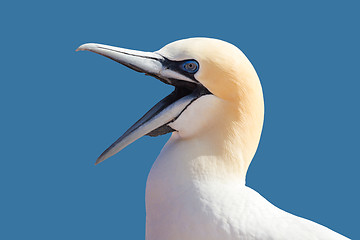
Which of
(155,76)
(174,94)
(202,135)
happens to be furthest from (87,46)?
(202,135)

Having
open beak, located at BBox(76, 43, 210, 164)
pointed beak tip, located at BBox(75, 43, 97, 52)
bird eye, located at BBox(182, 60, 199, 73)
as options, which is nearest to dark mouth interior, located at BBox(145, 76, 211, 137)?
open beak, located at BBox(76, 43, 210, 164)

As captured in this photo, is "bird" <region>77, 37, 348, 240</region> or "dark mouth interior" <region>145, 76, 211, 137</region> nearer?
"bird" <region>77, 37, 348, 240</region>

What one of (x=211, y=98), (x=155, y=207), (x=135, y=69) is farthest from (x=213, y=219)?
(x=135, y=69)

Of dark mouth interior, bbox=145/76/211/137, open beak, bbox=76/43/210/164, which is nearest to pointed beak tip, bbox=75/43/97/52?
open beak, bbox=76/43/210/164

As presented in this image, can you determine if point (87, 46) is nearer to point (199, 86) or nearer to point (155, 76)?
point (155, 76)

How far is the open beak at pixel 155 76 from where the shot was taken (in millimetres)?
4266

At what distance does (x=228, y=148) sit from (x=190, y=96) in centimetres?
47

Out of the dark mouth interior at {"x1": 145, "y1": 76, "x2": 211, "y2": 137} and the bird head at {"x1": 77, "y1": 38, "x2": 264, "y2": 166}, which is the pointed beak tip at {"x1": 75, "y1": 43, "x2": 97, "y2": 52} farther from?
the dark mouth interior at {"x1": 145, "y1": 76, "x2": 211, "y2": 137}

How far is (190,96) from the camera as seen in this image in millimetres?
4309

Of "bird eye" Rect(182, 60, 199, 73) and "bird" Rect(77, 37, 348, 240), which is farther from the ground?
"bird eye" Rect(182, 60, 199, 73)

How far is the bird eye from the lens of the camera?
425 centimetres

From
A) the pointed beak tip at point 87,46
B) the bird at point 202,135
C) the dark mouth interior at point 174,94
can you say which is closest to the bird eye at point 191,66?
the bird at point 202,135

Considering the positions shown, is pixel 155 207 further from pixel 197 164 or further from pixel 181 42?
pixel 181 42

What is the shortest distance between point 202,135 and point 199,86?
0.36m
